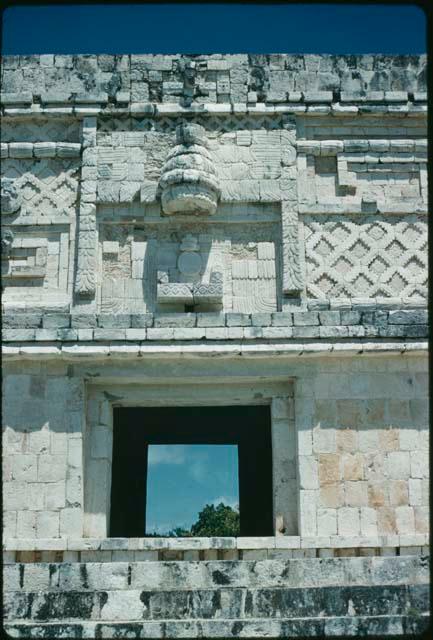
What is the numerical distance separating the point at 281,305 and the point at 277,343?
500 millimetres

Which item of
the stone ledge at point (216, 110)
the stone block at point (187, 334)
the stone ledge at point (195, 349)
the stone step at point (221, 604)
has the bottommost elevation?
the stone step at point (221, 604)

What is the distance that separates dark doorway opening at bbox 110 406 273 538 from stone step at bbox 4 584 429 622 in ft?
15.6

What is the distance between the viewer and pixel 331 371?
970 centimetres

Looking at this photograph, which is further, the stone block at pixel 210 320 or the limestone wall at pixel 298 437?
the stone block at pixel 210 320

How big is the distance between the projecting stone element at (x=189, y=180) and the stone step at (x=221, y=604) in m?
4.36

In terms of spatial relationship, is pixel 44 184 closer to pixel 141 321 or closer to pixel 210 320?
pixel 141 321

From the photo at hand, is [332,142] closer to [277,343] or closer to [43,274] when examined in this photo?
[277,343]


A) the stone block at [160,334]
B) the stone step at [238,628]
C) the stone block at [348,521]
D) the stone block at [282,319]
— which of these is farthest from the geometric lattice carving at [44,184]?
the stone step at [238,628]

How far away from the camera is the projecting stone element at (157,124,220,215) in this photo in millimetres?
9938

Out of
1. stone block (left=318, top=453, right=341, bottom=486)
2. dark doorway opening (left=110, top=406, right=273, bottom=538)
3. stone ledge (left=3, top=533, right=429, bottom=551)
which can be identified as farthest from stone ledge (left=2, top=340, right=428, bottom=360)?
dark doorway opening (left=110, top=406, right=273, bottom=538)

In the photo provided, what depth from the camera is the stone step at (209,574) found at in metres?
8.09

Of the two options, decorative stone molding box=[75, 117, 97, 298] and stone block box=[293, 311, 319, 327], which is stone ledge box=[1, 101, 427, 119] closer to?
decorative stone molding box=[75, 117, 97, 298]

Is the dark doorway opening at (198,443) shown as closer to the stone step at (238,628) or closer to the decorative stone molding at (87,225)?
the decorative stone molding at (87,225)

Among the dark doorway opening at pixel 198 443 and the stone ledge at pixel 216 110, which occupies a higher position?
the stone ledge at pixel 216 110
